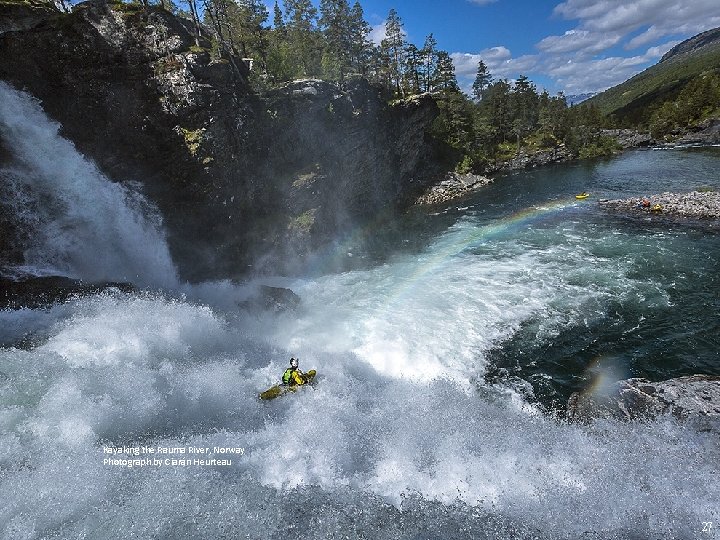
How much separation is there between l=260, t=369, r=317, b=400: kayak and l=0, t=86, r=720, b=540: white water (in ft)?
1.26

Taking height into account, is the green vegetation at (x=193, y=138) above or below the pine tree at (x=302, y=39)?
below

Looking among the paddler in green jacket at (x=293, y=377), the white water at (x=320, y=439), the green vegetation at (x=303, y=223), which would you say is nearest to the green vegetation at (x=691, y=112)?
the green vegetation at (x=303, y=223)

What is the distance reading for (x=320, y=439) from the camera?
14500 mm

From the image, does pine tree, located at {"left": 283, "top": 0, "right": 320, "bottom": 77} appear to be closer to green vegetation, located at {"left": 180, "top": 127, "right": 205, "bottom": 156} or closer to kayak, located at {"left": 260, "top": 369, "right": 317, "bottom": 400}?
green vegetation, located at {"left": 180, "top": 127, "right": 205, "bottom": 156}

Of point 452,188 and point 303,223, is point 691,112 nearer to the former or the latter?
point 452,188

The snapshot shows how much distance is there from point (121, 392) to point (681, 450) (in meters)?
20.8

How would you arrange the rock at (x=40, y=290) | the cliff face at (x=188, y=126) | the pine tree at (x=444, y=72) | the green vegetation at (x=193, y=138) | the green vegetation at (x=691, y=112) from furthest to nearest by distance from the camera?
the green vegetation at (x=691, y=112) < the pine tree at (x=444, y=72) < the green vegetation at (x=193, y=138) < the cliff face at (x=188, y=126) < the rock at (x=40, y=290)

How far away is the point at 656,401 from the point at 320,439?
12.7 meters

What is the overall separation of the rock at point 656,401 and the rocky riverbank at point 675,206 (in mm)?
29586

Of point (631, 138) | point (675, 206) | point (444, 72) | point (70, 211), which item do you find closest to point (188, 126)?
point (70, 211)

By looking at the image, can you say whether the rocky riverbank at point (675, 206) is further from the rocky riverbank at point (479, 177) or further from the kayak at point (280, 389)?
the kayak at point (280, 389)

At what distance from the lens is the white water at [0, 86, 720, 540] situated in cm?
1134

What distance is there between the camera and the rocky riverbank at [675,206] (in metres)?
36.8

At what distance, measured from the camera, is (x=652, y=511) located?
11.1m
